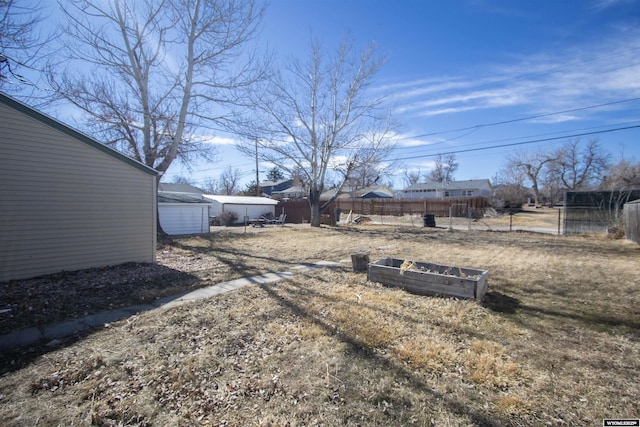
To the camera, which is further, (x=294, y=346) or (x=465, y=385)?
(x=294, y=346)

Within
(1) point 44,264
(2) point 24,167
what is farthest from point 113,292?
(2) point 24,167

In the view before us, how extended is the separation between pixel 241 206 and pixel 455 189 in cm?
3230

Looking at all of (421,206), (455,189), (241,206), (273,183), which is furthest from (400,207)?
(273,183)

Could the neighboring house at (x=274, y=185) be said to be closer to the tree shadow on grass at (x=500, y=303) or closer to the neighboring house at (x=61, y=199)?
the neighboring house at (x=61, y=199)

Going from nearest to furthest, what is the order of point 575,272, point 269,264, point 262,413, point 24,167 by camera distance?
point 262,413
point 24,167
point 575,272
point 269,264

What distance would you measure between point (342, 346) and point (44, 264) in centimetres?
670

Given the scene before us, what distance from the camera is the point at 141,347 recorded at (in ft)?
10.9

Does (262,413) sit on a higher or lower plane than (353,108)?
lower

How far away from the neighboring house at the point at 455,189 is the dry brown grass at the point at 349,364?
41273 millimetres

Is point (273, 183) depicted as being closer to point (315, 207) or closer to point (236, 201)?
point (236, 201)

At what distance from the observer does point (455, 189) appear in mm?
44031

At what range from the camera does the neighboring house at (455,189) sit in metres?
42.8

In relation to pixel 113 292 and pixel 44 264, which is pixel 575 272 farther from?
pixel 44 264

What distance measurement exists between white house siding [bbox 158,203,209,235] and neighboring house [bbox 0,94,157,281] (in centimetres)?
1037
